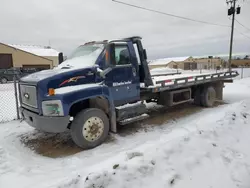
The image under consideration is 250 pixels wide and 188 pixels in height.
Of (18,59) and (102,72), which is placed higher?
(18,59)

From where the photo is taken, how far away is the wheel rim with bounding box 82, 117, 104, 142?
15.4 ft

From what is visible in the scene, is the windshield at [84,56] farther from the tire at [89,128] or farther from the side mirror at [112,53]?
the tire at [89,128]

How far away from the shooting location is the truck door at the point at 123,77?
5355 millimetres

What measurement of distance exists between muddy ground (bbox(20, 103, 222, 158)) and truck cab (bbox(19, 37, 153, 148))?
1.50 feet

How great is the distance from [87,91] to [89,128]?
821 millimetres

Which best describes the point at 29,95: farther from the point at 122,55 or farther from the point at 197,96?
the point at 197,96

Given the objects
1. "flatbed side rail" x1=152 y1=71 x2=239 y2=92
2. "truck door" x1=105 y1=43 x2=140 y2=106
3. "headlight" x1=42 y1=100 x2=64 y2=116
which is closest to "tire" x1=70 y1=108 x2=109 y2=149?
"headlight" x1=42 y1=100 x2=64 y2=116

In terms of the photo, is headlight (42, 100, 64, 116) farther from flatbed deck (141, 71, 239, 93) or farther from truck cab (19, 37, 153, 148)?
flatbed deck (141, 71, 239, 93)

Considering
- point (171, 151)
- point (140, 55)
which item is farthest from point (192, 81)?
point (171, 151)

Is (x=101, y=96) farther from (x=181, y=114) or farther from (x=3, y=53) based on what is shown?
(x=3, y=53)

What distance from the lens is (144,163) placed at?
3520 millimetres

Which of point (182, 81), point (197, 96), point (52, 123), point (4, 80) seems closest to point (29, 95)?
point (52, 123)

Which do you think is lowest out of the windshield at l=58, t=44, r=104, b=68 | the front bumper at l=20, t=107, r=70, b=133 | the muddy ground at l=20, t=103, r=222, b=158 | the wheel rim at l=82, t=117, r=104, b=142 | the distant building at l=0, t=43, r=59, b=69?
the muddy ground at l=20, t=103, r=222, b=158

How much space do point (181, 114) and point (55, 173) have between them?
508 centimetres
